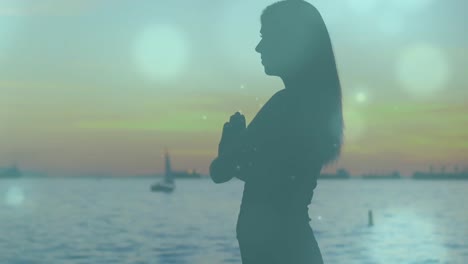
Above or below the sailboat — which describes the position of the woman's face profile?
above

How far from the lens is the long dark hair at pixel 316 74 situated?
4.15 meters

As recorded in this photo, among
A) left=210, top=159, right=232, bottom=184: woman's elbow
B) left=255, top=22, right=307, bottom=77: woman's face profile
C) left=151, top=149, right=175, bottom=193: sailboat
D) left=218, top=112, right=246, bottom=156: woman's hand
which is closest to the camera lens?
left=210, top=159, right=232, bottom=184: woman's elbow

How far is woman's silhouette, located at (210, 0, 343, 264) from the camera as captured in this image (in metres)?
4.00

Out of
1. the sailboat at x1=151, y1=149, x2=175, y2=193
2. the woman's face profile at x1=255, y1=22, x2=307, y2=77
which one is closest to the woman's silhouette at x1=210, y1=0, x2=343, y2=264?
the woman's face profile at x1=255, y1=22, x2=307, y2=77

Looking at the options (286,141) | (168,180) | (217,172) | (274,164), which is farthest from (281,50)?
(168,180)

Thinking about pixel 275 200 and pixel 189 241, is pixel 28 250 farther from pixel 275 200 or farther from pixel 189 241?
pixel 275 200

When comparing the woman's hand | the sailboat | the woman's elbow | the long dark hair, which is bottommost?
the sailboat

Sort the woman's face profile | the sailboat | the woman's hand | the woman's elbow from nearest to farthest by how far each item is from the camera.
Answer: the woman's elbow → the woman's hand → the woman's face profile → the sailboat

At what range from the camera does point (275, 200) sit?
4.03 m

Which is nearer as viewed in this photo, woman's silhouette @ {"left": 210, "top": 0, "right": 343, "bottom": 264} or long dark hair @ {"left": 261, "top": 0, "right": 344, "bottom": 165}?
woman's silhouette @ {"left": 210, "top": 0, "right": 343, "bottom": 264}

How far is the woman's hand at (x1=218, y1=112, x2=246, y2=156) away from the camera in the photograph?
4.06 meters

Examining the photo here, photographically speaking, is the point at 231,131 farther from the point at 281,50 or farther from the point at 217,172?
the point at 281,50

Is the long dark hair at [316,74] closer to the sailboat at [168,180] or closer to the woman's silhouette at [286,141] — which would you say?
the woman's silhouette at [286,141]

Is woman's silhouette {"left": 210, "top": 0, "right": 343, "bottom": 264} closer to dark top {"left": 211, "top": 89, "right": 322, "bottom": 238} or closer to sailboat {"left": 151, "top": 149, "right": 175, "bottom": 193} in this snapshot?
dark top {"left": 211, "top": 89, "right": 322, "bottom": 238}
